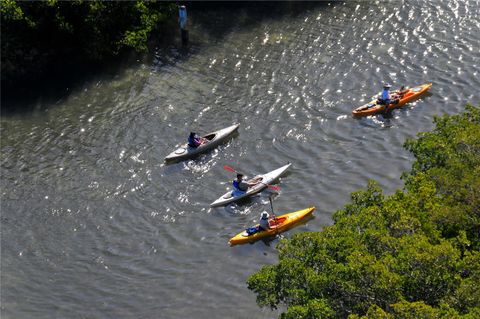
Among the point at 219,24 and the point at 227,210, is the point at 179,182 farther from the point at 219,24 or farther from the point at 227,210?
the point at 219,24

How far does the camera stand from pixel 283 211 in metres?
26.7

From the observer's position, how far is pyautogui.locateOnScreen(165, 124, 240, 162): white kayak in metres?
29.9

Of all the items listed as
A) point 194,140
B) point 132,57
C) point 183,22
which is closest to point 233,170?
point 194,140

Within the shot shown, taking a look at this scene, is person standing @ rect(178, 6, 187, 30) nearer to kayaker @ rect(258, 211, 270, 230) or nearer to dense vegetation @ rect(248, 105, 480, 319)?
kayaker @ rect(258, 211, 270, 230)

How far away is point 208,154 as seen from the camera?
30.6 m

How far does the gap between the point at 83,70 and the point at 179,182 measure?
1270cm

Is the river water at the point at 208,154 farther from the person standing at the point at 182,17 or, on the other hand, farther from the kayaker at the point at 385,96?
the person standing at the point at 182,17

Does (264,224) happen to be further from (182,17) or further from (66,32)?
(66,32)

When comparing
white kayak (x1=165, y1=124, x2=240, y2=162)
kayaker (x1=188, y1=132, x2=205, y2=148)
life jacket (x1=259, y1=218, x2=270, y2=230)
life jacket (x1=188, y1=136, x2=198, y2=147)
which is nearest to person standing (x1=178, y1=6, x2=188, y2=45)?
white kayak (x1=165, y1=124, x2=240, y2=162)

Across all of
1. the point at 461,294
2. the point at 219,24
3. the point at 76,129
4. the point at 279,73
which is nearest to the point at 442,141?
the point at 461,294

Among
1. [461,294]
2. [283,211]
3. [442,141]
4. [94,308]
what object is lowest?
[94,308]

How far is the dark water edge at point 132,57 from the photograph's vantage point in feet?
118

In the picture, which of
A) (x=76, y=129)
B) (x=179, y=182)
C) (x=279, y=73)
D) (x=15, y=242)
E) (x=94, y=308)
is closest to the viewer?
(x=94, y=308)

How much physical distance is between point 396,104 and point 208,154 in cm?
989
